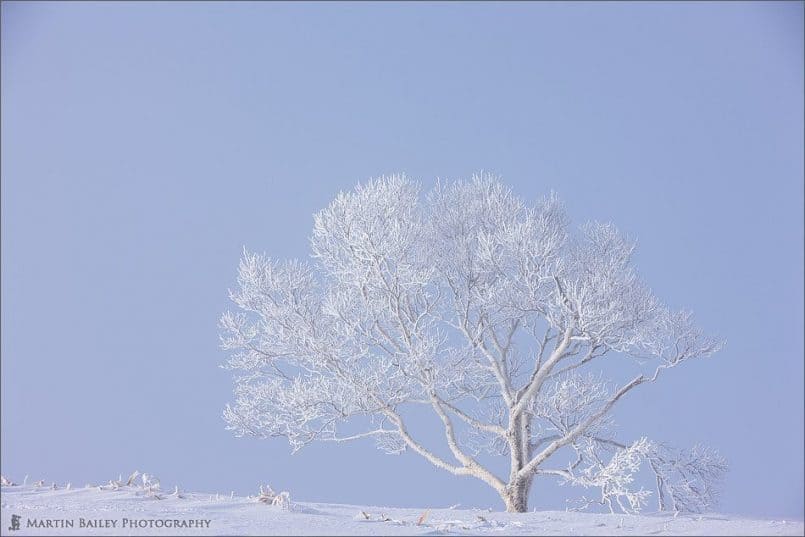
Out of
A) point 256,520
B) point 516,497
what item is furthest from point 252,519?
point 516,497

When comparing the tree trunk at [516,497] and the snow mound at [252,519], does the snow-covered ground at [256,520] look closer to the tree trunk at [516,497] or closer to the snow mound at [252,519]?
the snow mound at [252,519]

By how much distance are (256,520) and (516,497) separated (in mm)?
4967

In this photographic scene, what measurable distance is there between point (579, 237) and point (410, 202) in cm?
283

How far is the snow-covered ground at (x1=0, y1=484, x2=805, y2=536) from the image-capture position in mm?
5676

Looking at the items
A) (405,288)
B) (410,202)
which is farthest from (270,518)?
(410,202)

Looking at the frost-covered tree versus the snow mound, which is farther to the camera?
the frost-covered tree

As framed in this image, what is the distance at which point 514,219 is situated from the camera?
10.9 meters

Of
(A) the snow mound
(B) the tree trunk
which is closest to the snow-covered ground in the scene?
(A) the snow mound

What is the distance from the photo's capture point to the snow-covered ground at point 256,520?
5.68 metres

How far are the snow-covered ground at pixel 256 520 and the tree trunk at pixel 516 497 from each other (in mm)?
2487

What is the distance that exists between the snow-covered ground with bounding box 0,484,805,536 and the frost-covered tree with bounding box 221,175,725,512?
2502 millimetres

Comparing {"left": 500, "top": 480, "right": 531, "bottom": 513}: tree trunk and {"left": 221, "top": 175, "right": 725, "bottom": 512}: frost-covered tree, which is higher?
{"left": 221, "top": 175, "right": 725, "bottom": 512}: frost-covered tree

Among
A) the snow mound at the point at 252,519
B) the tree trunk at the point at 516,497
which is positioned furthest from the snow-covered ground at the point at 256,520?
the tree trunk at the point at 516,497

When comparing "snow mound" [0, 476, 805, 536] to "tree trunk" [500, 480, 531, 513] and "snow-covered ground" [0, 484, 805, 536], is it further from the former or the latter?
"tree trunk" [500, 480, 531, 513]
